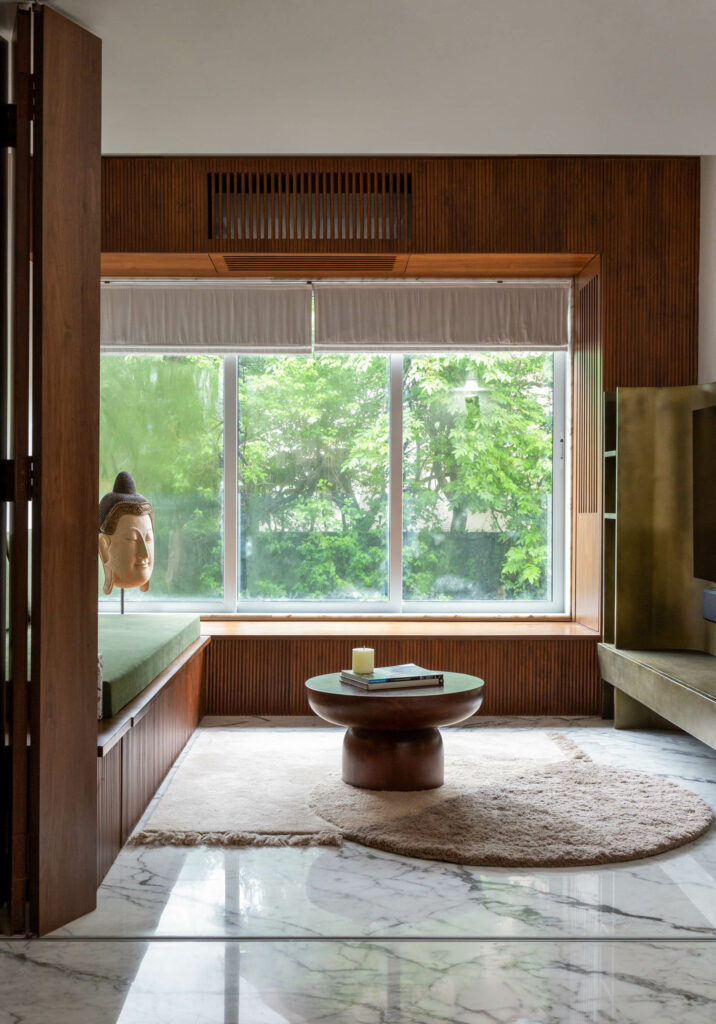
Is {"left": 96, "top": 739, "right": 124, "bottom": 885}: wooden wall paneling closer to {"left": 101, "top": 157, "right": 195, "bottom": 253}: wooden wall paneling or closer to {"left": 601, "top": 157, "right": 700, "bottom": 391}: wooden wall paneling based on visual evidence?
{"left": 101, "top": 157, "right": 195, "bottom": 253}: wooden wall paneling

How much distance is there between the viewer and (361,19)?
7.44 ft

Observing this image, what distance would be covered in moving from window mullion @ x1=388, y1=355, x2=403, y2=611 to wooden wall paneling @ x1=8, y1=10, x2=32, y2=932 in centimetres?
316

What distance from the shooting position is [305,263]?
4.75 meters

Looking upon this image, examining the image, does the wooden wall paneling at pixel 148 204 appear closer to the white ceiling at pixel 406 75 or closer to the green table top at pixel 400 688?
the white ceiling at pixel 406 75

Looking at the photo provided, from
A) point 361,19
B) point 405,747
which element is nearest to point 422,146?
point 361,19

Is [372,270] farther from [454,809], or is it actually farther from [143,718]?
[454,809]

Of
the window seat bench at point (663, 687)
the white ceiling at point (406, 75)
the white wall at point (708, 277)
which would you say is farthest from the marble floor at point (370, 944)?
the white wall at point (708, 277)

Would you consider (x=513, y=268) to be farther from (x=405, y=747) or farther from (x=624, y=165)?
(x=405, y=747)

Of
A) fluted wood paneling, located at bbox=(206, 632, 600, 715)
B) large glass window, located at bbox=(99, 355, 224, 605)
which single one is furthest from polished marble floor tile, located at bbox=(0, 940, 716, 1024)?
large glass window, located at bbox=(99, 355, 224, 605)

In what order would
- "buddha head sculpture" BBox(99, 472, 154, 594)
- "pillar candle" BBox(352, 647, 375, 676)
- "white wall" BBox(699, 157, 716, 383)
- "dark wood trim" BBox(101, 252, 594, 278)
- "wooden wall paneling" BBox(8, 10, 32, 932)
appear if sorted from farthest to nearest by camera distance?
"dark wood trim" BBox(101, 252, 594, 278) → "white wall" BBox(699, 157, 716, 383) → "buddha head sculpture" BBox(99, 472, 154, 594) → "pillar candle" BBox(352, 647, 375, 676) → "wooden wall paneling" BBox(8, 10, 32, 932)

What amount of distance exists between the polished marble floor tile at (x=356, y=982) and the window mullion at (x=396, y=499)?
3.09 metres

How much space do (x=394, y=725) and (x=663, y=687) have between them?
3.87 feet

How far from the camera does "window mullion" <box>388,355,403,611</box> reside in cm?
512

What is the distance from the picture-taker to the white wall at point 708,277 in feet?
14.3
